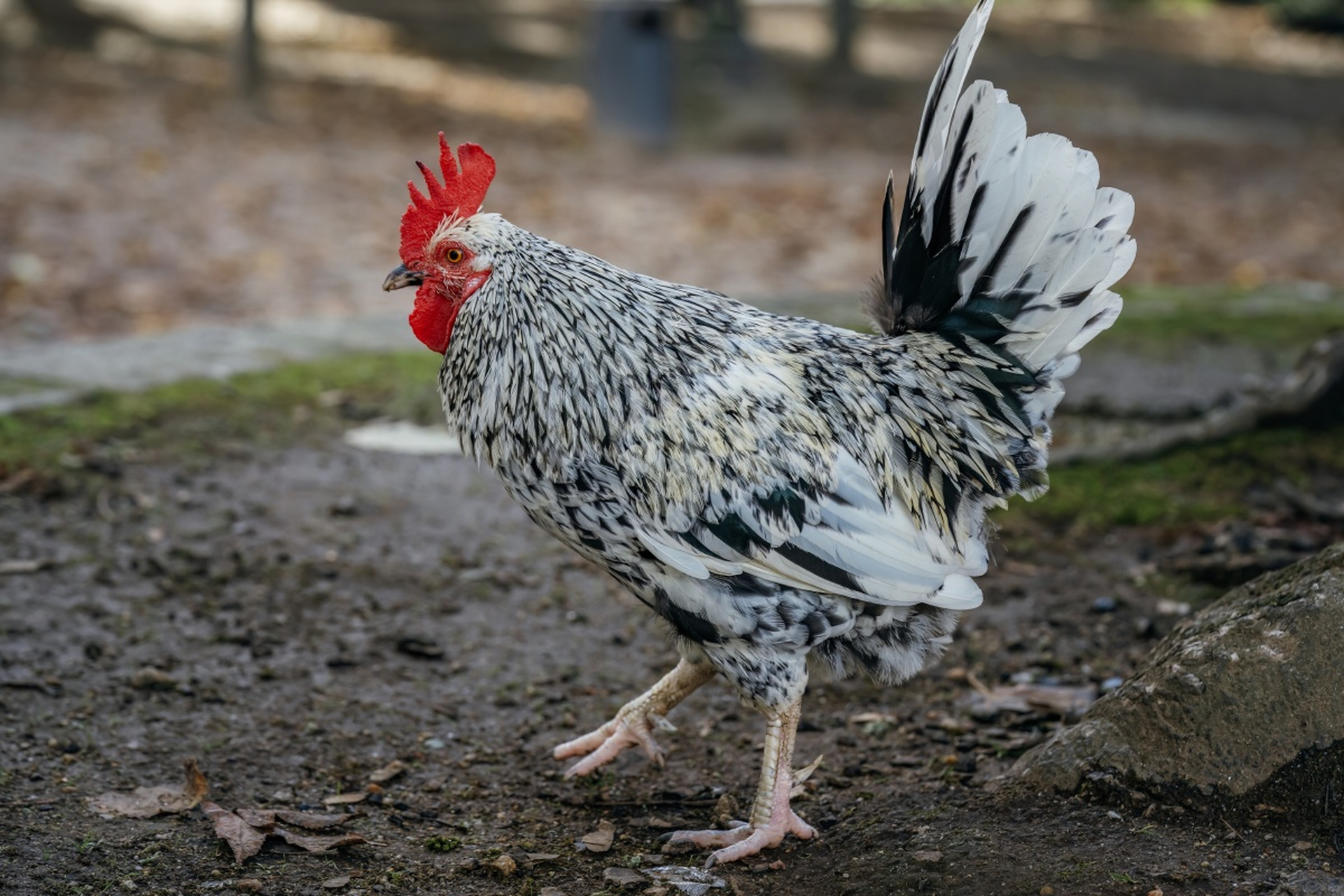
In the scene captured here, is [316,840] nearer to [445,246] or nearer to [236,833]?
[236,833]

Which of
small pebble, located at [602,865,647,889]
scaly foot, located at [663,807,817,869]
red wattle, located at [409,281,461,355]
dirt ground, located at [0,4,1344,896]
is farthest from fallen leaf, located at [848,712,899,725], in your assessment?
red wattle, located at [409,281,461,355]

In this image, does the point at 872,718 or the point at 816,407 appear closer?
the point at 816,407

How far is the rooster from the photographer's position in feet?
11.0

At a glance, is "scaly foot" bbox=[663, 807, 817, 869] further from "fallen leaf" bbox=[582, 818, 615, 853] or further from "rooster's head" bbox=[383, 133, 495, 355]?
"rooster's head" bbox=[383, 133, 495, 355]

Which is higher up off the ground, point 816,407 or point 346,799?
point 816,407

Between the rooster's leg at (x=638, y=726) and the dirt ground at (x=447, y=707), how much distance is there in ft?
0.22

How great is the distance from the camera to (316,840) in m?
3.35

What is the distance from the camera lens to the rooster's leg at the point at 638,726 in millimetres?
3922

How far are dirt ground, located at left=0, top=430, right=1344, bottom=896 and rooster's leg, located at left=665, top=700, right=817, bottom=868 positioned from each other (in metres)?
0.06

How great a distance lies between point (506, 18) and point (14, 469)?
1671 centimetres

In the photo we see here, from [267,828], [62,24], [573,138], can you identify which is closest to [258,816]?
[267,828]

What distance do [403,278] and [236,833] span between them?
155 centimetres

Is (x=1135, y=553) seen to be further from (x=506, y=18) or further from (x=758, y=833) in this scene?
(x=506, y=18)

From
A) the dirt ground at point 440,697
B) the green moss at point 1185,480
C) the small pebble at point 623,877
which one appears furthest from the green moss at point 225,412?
the small pebble at point 623,877
